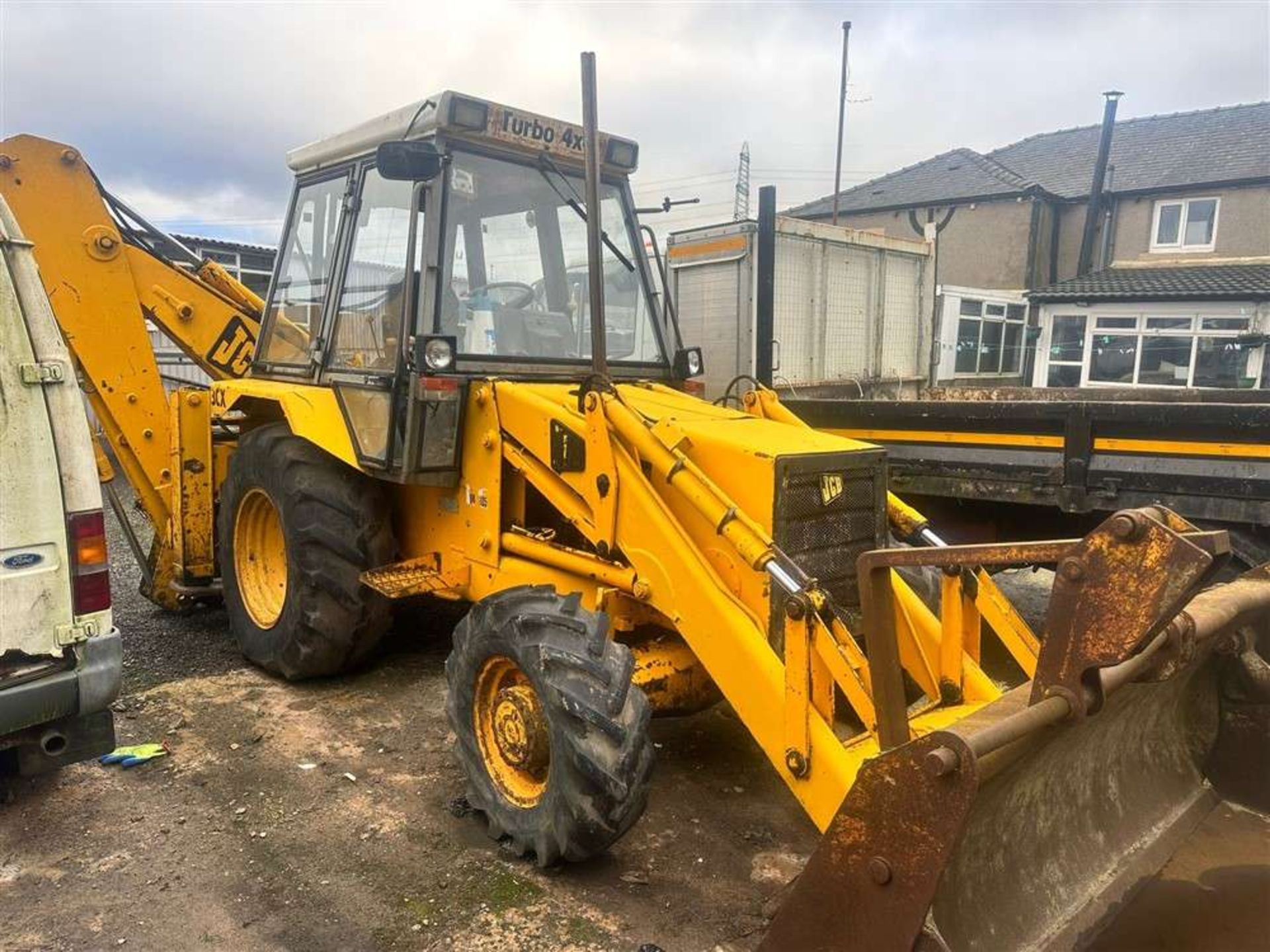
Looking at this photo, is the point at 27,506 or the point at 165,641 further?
the point at 165,641

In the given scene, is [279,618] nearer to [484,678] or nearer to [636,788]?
[484,678]

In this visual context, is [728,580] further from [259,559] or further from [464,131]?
[259,559]

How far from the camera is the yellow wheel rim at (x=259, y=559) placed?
16.5 feet

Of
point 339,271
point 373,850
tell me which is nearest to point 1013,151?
point 339,271

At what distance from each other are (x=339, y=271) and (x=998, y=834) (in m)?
3.79

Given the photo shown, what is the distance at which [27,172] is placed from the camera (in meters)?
5.05

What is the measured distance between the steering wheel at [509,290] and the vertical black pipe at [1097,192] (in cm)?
2092

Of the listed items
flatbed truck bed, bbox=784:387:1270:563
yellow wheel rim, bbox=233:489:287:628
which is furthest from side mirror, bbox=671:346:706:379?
yellow wheel rim, bbox=233:489:287:628

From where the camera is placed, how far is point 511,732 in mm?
3260

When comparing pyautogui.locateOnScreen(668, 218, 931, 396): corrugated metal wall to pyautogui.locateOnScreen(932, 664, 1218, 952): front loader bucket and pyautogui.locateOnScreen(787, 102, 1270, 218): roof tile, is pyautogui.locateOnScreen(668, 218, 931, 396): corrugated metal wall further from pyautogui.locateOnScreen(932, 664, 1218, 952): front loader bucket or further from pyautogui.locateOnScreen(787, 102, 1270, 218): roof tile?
pyautogui.locateOnScreen(787, 102, 1270, 218): roof tile

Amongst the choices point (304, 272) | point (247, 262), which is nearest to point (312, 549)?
point (304, 272)

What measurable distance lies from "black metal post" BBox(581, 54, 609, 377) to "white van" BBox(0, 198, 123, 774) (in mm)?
1773

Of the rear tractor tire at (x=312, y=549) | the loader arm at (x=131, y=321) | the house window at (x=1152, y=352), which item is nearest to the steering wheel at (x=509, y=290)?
the rear tractor tire at (x=312, y=549)

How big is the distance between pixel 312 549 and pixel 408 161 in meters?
1.91
